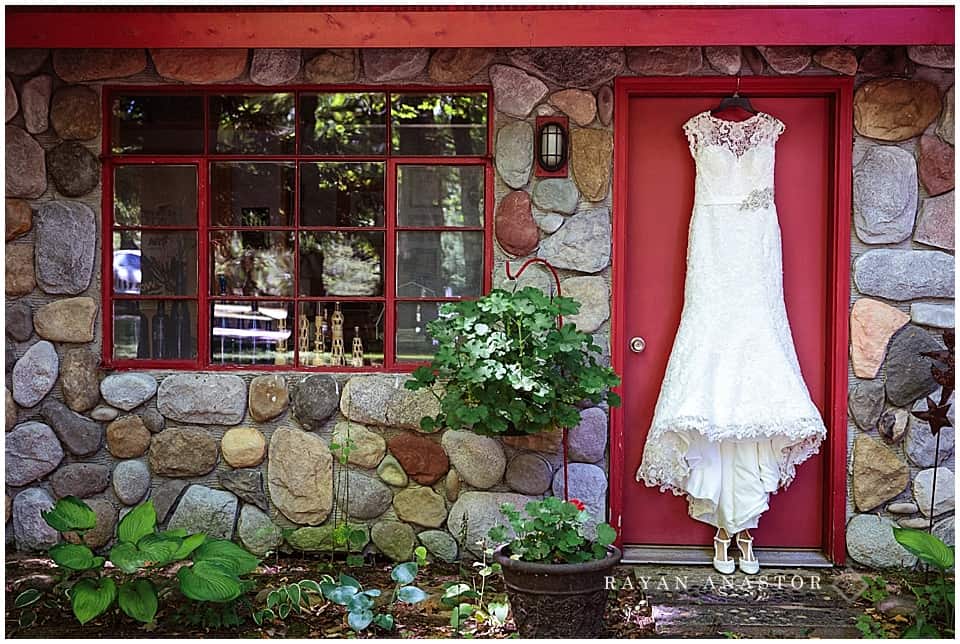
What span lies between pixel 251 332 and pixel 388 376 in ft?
2.15

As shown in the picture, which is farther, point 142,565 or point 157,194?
point 157,194

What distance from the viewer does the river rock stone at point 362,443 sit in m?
4.19

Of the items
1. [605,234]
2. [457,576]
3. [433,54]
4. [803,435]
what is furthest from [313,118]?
[803,435]

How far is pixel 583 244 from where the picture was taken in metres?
4.09

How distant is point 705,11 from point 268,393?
7.83 ft

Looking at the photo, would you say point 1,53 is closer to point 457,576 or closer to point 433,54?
point 433,54

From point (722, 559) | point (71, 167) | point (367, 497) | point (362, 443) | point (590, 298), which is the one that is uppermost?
point (71, 167)

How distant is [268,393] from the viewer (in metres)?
4.20

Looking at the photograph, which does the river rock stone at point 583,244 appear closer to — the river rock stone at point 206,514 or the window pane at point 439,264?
the window pane at point 439,264

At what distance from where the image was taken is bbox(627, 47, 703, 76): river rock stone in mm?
4074

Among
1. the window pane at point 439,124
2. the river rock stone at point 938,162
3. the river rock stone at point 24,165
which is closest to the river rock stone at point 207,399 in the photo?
the river rock stone at point 24,165

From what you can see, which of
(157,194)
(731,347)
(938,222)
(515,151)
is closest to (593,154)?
(515,151)

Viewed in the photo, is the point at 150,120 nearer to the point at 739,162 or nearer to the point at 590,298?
the point at 590,298

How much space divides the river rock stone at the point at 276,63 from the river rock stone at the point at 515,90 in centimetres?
85
